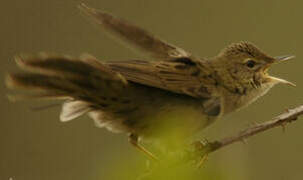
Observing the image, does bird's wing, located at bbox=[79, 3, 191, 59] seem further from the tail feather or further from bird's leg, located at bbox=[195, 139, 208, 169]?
bird's leg, located at bbox=[195, 139, 208, 169]

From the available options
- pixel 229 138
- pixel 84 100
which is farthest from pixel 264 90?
pixel 229 138

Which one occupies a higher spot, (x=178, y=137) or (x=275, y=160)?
(x=275, y=160)

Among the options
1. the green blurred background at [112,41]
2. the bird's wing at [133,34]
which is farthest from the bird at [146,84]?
the green blurred background at [112,41]

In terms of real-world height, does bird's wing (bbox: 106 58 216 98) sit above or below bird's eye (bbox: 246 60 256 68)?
below

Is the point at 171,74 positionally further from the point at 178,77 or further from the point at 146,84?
the point at 146,84

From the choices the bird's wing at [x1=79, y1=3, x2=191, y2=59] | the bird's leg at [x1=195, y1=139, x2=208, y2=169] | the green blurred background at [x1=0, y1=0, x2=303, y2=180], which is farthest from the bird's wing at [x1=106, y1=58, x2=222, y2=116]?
the green blurred background at [x1=0, y1=0, x2=303, y2=180]

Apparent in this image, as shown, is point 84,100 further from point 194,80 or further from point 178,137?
point 178,137

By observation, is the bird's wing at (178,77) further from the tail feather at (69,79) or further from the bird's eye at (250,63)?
the bird's eye at (250,63)

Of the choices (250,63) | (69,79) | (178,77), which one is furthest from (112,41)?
(69,79)
